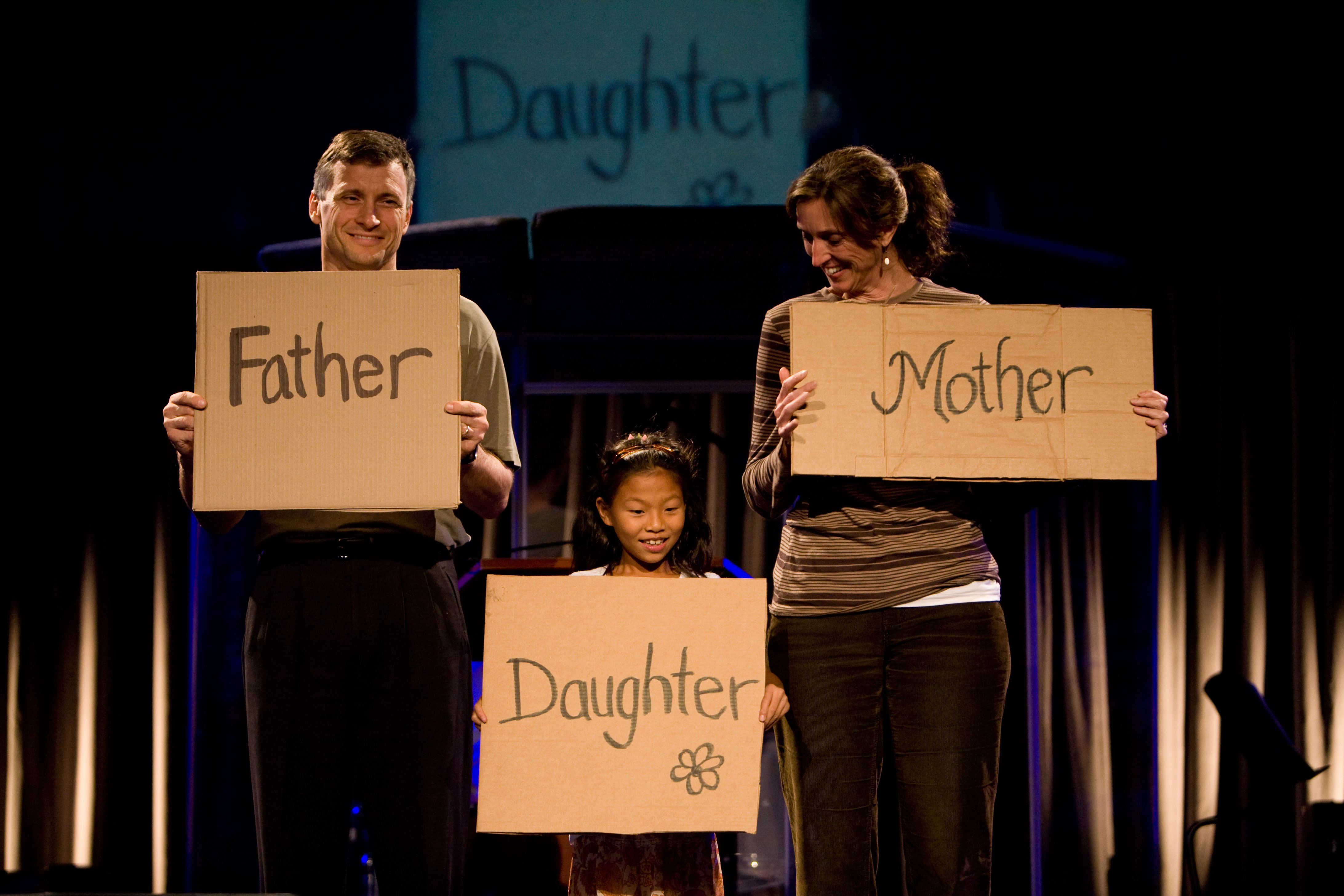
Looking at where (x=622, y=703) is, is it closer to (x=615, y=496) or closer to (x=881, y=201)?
(x=615, y=496)

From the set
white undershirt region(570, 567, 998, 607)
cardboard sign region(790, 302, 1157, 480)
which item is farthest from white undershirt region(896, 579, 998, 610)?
cardboard sign region(790, 302, 1157, 480)

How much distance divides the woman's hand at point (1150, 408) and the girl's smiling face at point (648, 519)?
2.48 feet

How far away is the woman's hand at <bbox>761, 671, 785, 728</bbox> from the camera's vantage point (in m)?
1.44

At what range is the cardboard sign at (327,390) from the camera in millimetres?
1321

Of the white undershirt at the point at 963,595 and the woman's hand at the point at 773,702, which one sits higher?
the white undershirt at the point at 963,595

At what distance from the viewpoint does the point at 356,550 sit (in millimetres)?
1437

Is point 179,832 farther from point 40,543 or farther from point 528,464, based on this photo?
point 528,464

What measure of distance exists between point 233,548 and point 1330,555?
10.4 ft

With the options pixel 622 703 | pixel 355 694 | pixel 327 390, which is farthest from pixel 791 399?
pixel 355 694

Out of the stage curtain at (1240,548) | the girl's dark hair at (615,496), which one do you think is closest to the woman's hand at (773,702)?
the girl's dark hair at (615,496)

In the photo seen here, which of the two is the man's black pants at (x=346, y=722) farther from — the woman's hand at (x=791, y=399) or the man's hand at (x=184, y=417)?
the woman's hand at (x=791, y=399)

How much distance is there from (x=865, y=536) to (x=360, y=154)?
90 centimetres

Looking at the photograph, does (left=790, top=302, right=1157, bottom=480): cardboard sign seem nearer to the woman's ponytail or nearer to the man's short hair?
the woman's ponytail

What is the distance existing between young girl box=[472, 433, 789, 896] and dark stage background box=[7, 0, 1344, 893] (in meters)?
1.49
